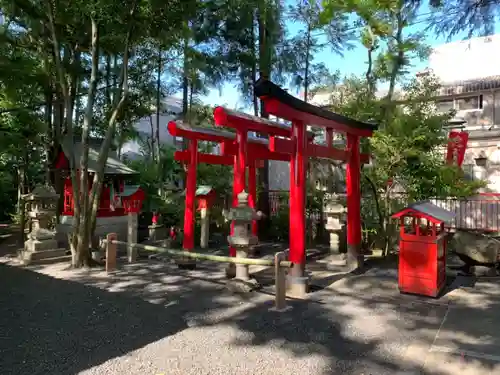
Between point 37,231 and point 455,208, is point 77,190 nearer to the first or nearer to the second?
point 37,231

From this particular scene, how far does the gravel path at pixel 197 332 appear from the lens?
385cm

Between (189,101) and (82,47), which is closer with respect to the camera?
(82,47)

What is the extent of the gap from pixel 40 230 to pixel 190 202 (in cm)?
367

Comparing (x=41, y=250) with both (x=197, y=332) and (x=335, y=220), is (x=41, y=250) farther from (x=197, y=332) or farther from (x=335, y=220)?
(x=335, y=220)

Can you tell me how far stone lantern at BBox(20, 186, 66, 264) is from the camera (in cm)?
915

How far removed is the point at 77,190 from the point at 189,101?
11065mm

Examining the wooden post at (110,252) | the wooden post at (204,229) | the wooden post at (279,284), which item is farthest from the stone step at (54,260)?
the wooden post at (279,284)

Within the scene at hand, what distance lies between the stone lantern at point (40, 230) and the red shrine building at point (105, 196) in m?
2.28

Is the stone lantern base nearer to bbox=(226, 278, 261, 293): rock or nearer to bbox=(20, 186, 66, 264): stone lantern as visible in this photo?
bbox=(20, 186, 66, 264): stone lantern

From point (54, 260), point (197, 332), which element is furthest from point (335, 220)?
point (54, 260)

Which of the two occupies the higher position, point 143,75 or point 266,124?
point 143,75

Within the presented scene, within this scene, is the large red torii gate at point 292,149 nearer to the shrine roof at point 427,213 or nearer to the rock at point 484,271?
the shrine roof at point 427,213

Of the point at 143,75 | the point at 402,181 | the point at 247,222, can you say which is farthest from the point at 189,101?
the point at 247,222

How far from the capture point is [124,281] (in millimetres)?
7379
